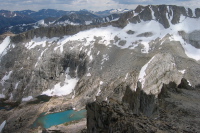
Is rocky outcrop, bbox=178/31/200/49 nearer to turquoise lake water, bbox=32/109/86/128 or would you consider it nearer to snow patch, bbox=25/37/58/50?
turquoise lake water, bbox=32/109/86/128

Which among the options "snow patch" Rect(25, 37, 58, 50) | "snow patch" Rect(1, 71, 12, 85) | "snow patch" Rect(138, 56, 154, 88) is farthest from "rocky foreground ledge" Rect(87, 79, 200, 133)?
"snow patch" Rect(25, 37, 58, 50)

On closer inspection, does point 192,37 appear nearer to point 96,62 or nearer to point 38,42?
point 96,62

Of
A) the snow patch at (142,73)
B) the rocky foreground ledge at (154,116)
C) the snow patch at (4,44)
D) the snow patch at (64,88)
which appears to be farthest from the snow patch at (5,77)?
the rocky foreground ledge at (154,116)

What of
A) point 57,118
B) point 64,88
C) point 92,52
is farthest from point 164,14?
point 57,118

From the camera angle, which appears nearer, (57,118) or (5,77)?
(57,118)

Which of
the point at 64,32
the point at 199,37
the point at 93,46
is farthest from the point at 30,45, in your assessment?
the point at 199,37

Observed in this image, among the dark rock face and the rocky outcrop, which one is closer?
the rocky outcrop

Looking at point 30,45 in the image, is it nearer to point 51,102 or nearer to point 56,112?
point 51,102
